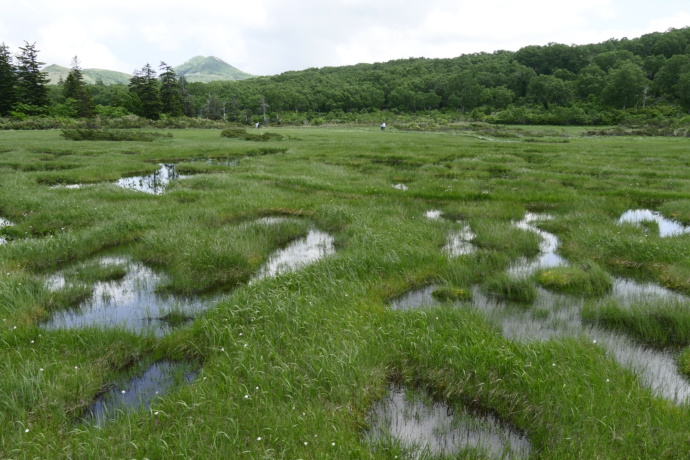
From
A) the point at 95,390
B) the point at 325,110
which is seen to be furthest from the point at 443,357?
the point at 325,110

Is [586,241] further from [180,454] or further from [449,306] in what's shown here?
[180,454]

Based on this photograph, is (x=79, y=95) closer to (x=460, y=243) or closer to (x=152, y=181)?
(x=152, y=181)

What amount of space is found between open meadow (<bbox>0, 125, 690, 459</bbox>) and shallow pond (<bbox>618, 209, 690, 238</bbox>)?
0.53ft

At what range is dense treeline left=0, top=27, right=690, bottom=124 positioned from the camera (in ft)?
299

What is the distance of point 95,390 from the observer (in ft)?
17.9

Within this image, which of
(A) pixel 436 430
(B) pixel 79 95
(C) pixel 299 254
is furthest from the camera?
(B) pixel 79 95

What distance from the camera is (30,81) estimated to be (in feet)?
249

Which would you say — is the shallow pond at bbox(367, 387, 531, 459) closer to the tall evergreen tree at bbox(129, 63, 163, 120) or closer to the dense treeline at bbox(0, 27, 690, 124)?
the dense treeline at bbox(0, 27, 690, 124)

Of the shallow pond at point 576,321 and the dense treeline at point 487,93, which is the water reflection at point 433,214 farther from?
the dense treeline at point 487,93

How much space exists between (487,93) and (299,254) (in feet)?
522

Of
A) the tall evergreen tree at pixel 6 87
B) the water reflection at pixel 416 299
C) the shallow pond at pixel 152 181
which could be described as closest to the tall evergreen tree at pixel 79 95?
the tall evergreen tree at pixel 6 87

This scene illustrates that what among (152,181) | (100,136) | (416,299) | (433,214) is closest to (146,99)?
(100,136)

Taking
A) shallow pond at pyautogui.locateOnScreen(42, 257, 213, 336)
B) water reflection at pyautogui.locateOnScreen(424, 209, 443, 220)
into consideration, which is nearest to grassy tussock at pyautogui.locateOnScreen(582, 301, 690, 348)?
water reflection at pyautogui.locateOnScreen(424, 209, 443, 220)

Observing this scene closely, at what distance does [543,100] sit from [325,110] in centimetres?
8896
